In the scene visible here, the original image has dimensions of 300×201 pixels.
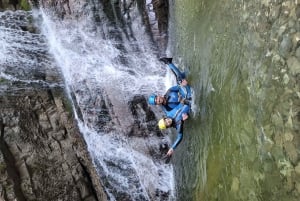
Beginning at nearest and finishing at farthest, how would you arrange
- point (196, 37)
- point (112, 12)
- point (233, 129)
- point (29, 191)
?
point (233, 129) < point (196, 37) < point (29, 191) < point (112, 12)

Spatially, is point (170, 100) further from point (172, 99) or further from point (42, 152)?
point (42, 152)

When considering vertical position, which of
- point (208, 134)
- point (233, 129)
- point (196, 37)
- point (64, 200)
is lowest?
point (64, 200)

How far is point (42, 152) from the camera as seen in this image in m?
11.7

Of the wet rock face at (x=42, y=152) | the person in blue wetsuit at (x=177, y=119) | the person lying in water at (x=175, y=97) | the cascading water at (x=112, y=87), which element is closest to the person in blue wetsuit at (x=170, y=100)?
the person lying in water at (x=175, y=97)

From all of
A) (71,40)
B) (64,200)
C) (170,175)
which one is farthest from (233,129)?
(71,40)

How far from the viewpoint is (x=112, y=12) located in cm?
1179

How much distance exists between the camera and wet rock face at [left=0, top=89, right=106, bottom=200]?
11008mm

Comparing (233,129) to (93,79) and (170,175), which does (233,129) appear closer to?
(170,175)

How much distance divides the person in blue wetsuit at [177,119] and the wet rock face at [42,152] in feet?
12.8

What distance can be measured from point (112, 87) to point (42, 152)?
272cm

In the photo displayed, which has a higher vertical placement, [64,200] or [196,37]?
[196,37]

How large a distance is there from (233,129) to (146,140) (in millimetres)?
5304

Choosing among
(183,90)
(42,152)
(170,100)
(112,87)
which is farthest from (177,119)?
(42,152)

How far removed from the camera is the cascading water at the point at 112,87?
11.9 metres
